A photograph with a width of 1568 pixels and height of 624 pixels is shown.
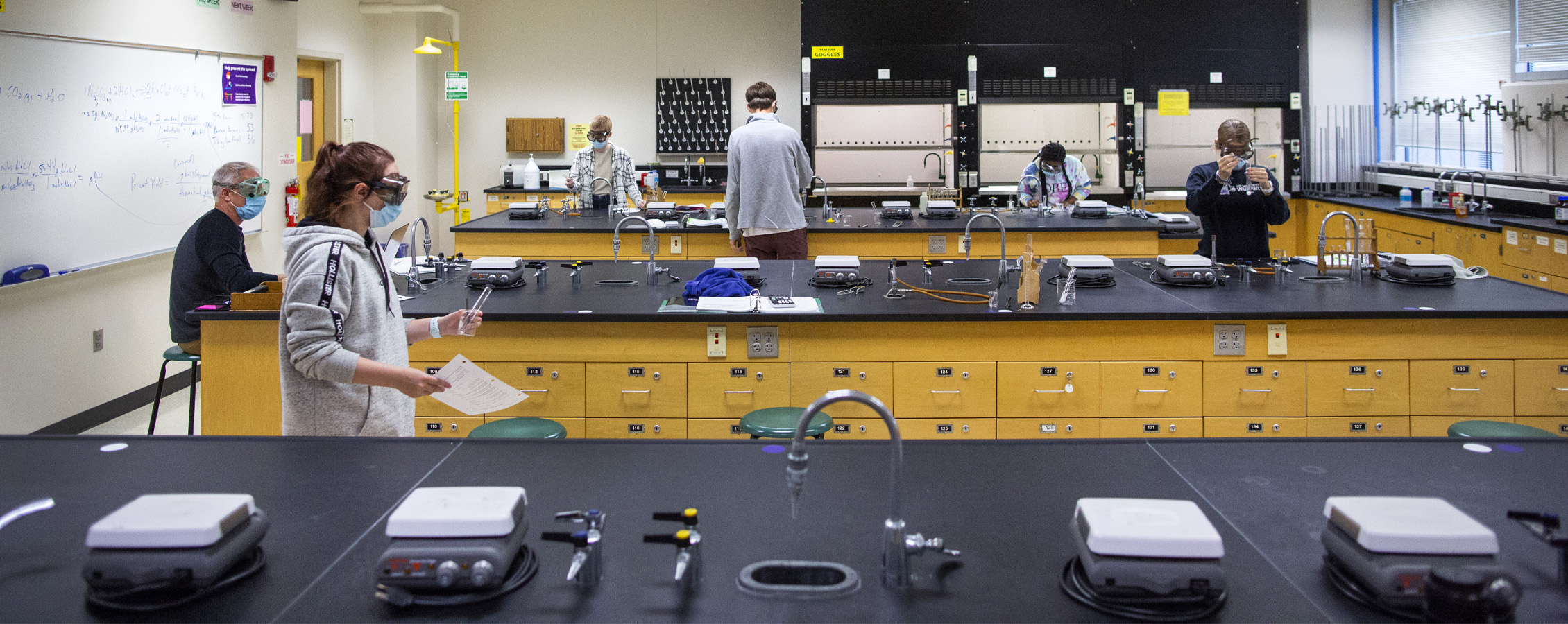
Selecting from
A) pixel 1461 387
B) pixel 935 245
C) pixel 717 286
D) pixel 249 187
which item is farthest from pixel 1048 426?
pixel 249 187

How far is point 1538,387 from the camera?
13.3 feet

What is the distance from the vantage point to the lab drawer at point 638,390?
13.6 ft

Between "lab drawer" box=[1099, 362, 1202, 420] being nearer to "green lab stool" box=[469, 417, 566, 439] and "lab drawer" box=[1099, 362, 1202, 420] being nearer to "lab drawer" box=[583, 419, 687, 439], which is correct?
"lab drawer" box=[583, 419, 687, 439]

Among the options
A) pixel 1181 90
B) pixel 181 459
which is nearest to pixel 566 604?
pixel 181 459

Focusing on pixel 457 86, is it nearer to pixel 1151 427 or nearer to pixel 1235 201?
pixel 1235 201

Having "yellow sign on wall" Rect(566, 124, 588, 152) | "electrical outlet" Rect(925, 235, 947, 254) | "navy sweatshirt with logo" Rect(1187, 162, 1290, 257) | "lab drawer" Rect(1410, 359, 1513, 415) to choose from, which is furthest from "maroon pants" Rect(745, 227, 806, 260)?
"yellow sign on wall" Rect(566, 124, 588, 152)

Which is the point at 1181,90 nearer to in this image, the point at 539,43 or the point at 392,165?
the point at 539,43

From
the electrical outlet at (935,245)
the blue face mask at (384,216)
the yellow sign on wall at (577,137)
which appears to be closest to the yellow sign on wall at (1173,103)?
the electrical outlet at (935,245)

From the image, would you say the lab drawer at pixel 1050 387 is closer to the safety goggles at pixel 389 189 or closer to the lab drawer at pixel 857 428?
the lab drawer at pixel 857 428

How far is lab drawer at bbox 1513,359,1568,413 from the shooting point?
4.04 m

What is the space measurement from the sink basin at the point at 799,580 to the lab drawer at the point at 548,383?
248 cm

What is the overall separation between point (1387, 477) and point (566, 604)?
1595 millimetres

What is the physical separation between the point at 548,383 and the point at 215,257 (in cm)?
171

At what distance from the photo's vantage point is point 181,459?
235 cm
